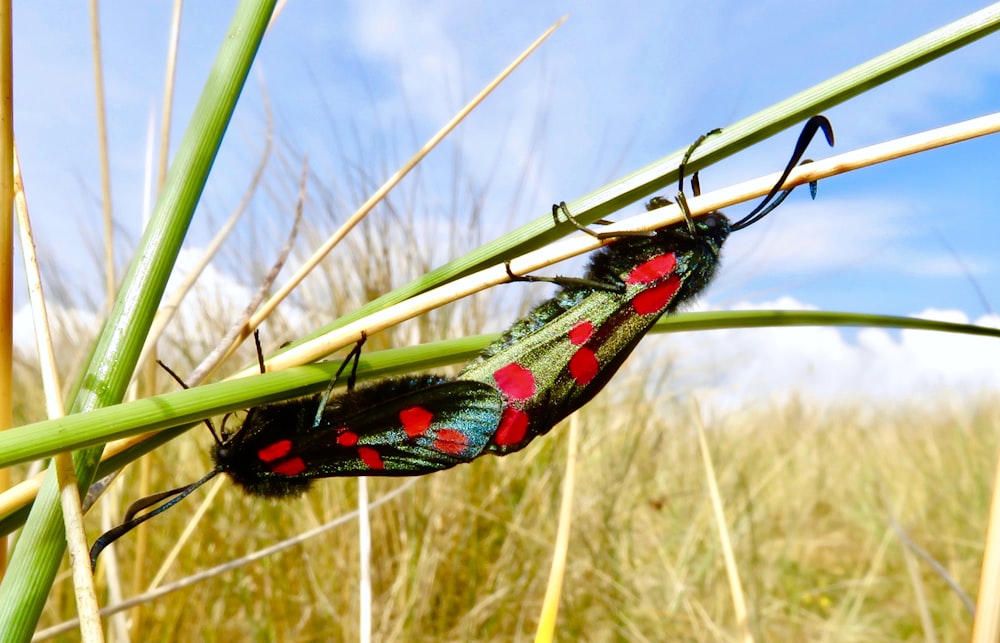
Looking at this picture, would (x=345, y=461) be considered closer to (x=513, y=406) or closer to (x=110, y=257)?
(x=513, y=406)

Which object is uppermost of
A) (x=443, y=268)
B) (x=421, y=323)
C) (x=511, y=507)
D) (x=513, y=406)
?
(x=421, y=323)

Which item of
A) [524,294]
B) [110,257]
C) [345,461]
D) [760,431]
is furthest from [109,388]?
[760,431]

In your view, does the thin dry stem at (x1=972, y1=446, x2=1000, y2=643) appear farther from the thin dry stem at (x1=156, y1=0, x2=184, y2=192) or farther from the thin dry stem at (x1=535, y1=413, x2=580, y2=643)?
the thin dry stem at (x1=156, y1=0, x2=184, y2=192)

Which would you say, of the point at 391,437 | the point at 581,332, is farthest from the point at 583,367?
the point at 391,437

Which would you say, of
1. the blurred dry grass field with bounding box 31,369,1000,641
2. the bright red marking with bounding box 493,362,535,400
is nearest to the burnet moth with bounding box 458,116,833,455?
the bright red marking with bounding box 493,362,535,400

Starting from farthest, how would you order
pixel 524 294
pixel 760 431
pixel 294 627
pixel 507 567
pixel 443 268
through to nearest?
1. pixel 760 431
2. pixel 524 294
3. pixel 507 567
4. pixel 294 627
5. pixel 443 268

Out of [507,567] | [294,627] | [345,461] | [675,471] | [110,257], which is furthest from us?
[675,471]

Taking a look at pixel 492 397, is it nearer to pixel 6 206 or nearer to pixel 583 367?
pixel 583 367
